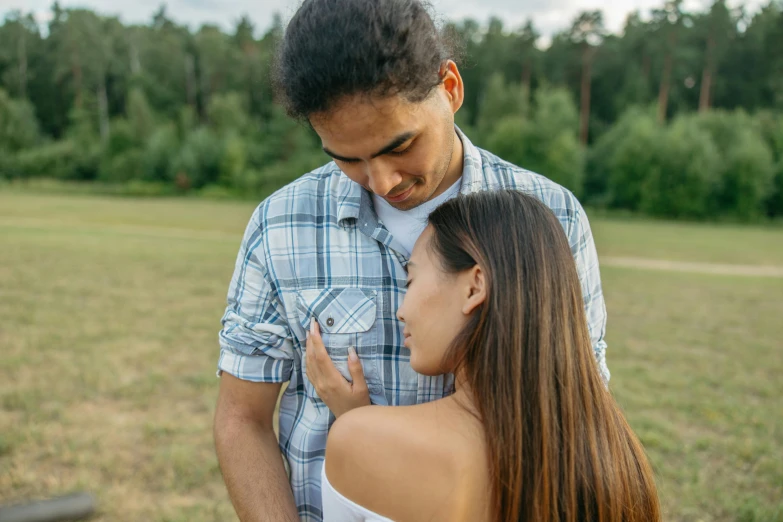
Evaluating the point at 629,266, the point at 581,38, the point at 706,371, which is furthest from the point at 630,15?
the point at 706,371

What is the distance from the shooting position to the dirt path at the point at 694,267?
52.7 ft

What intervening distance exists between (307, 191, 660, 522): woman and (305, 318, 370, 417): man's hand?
10.9 inches

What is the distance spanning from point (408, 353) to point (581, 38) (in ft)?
181

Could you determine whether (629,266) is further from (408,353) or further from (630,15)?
(630,15)

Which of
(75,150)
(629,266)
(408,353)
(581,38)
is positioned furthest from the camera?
(75,150)

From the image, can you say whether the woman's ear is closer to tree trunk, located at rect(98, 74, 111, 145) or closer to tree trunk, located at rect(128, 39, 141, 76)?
tree trunk, located at rect(98, 74, 111, 145)

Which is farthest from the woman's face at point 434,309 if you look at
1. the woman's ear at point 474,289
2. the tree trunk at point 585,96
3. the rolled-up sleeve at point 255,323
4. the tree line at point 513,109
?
the tree trunk at point 585,96

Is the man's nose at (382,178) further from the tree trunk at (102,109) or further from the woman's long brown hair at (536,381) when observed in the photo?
the tree trunk at (102,109)

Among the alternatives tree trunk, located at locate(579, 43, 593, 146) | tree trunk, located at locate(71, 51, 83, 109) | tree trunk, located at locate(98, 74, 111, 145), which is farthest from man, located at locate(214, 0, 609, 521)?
tree trunk, located at locate(71, 51, 83, 109)

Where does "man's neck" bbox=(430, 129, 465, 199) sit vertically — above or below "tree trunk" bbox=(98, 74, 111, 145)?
below

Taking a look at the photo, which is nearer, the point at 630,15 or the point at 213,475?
the point at 213,475

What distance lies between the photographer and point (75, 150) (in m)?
57.3

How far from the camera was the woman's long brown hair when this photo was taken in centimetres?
154

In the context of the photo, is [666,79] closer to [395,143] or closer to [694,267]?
[694,267]
